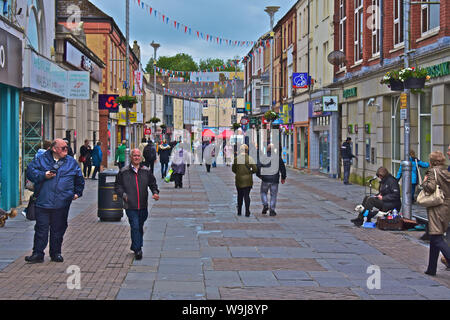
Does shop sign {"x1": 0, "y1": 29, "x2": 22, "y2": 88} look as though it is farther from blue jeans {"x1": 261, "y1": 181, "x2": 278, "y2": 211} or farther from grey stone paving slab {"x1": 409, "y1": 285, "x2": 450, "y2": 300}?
grey stone paving slab {"x1": 409, "y1": 285, "x2": 450, "y2": 300}

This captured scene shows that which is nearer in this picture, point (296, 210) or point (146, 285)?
point (146, 285)

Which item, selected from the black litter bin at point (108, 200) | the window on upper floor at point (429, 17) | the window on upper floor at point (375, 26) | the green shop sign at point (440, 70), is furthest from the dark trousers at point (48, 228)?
the window on upper floor at point (375, 26)

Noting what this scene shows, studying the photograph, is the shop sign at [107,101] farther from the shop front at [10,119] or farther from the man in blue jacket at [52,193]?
the man in blue jacket at [52,193]

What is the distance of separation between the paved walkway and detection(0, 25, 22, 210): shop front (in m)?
1.74

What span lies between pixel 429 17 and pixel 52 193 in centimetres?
1286

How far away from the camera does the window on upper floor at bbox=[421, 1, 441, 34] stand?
17156mm

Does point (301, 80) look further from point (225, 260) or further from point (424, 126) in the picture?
point (225, 260)

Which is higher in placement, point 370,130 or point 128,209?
point 370,130

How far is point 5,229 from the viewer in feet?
40.2

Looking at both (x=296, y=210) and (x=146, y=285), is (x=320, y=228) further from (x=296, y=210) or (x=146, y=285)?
(x=146, y=285)

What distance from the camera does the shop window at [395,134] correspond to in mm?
21280

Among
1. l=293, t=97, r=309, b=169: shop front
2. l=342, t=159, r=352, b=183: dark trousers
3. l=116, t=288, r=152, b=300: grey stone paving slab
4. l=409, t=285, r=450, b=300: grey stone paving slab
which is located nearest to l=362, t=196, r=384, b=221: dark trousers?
l=409, t=285, r=450, b=300: grey stone paving slab

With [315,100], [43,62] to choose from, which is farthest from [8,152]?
[315,100]
